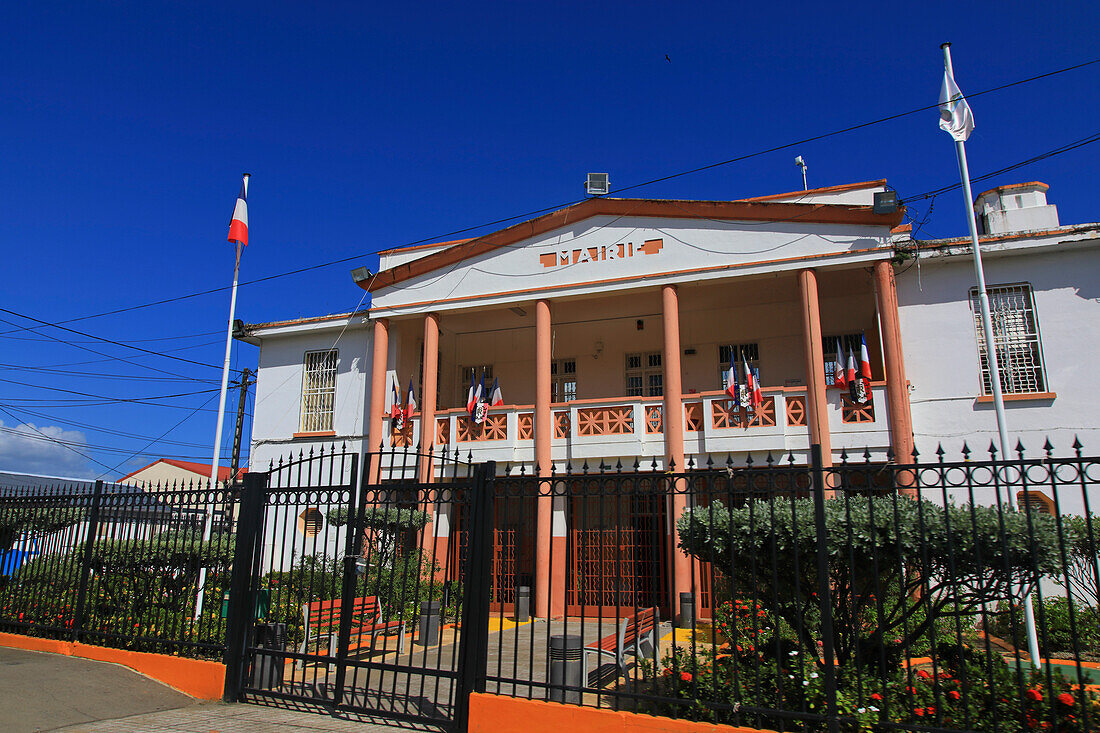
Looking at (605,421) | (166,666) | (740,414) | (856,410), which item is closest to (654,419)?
(605,421)

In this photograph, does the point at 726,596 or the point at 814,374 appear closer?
the point at 726,596

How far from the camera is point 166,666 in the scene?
346 inches

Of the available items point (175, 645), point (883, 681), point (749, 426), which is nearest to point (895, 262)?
point (749, 426)

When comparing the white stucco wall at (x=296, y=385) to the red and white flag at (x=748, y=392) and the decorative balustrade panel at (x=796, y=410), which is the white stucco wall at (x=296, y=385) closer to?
the red and white flag at (x=748, y=392)

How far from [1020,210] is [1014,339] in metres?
3.57

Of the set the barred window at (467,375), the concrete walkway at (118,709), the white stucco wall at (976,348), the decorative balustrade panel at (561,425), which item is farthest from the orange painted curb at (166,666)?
the white stucco wall at (976,348)

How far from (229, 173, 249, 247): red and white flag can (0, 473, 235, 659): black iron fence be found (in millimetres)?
6712

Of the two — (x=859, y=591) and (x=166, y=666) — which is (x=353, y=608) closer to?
(x=166, y=666)

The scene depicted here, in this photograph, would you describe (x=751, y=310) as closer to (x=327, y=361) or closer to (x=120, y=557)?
(x=327, y=361)

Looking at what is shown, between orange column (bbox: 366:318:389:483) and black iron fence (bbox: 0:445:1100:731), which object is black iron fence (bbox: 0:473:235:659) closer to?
black iron fence (bbox: 0:445:1100:731)

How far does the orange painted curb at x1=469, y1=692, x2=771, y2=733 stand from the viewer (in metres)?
5.85

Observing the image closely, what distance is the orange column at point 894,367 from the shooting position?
13.9m

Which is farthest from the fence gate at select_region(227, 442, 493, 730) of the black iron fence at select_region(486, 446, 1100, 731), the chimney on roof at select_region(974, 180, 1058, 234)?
the chimney on roof at select_region(974, 180, 1058, 234)

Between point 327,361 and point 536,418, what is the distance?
7084mm
